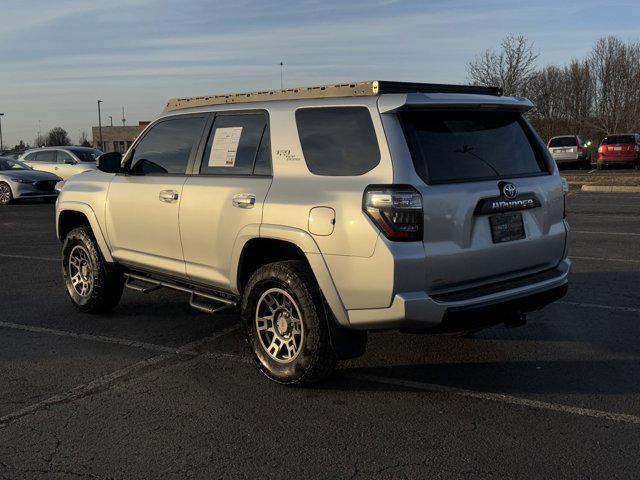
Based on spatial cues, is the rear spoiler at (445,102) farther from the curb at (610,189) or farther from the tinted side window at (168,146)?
the curb at (610,189)

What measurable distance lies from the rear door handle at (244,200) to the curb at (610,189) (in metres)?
18.1

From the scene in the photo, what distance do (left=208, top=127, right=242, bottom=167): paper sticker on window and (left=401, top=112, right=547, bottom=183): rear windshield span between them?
1435 mm

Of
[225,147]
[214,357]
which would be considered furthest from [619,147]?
[214,357]

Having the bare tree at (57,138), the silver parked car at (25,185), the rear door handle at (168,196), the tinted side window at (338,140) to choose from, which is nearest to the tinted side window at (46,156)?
the silver parked car at (25,185)

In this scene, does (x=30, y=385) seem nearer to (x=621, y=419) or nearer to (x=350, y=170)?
(x=350, y=170)

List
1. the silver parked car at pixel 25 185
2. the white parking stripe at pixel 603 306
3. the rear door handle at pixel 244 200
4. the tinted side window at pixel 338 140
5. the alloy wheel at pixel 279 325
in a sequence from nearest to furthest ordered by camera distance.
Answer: the tinted side window at pixel 338 140 → the alloy wheel at pixel 279 325 → the rear door handle at pixel 244 200 → the white parking stripe at pixel 603 306 → the silver parked car at pixel 25 185

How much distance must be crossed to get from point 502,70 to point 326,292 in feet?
134

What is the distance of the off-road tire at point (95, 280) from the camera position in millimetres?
6121

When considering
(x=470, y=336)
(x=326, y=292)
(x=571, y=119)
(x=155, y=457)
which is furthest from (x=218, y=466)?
(x=571, y=119)

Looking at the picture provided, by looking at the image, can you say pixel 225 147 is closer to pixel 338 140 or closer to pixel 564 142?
pixel 338 140

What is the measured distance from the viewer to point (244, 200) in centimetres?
453

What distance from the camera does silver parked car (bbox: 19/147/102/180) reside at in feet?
71.5

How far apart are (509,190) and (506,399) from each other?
1308 mm

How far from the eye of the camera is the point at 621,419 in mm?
3816
